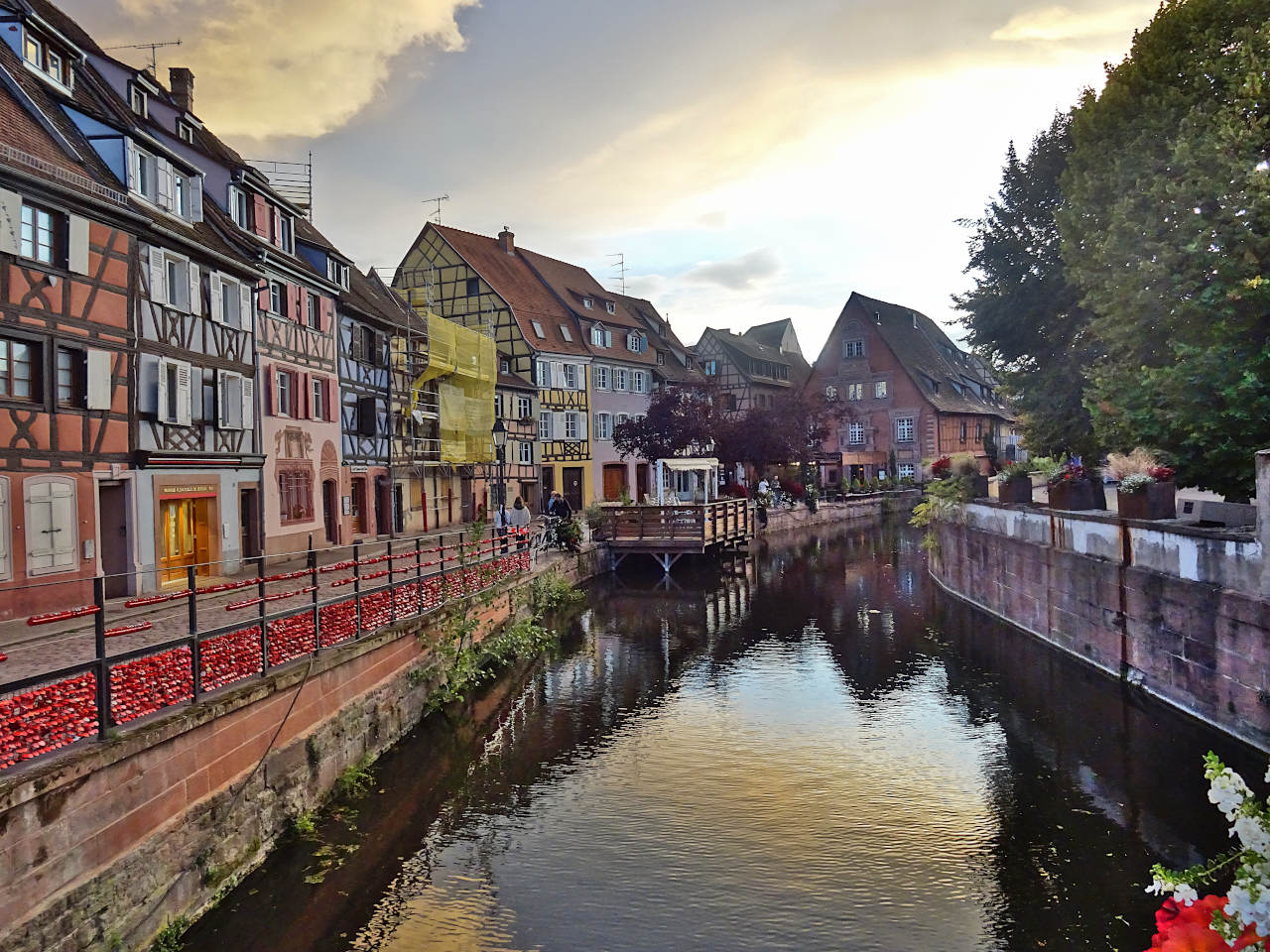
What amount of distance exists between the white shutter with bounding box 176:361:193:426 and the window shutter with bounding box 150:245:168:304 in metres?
1.43

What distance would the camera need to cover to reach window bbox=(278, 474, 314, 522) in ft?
79.3

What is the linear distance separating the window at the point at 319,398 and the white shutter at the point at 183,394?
7383 mm

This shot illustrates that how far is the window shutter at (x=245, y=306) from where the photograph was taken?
70.8 feet

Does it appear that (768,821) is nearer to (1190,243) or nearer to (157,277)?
(1190,243)

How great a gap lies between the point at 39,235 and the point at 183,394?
4.45m

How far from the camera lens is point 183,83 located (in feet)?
84.9

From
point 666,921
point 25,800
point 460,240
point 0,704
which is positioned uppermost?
point 460,240

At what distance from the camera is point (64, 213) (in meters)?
15.3

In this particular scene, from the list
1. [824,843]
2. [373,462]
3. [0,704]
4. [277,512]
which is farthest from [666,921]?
[373,462]

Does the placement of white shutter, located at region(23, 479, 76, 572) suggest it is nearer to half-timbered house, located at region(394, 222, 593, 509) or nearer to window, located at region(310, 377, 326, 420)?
window, located at region(310, 377, 326, 420)

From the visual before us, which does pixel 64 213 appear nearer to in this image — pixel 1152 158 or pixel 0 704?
pixel 0 704

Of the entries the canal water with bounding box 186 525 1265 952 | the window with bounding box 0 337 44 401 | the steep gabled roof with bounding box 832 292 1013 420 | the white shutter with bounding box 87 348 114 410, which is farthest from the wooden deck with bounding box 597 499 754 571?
the steep gabled roof with bounding box 832 292 1013 420

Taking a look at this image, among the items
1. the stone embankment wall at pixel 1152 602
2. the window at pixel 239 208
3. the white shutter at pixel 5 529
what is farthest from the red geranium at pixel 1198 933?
the window at pixel 239 208

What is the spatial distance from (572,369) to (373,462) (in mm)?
17300
